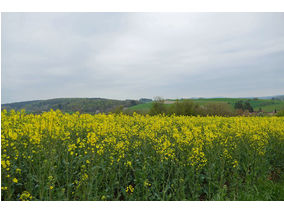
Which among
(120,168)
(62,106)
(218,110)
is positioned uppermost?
(62,106)

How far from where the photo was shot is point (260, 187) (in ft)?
13.7

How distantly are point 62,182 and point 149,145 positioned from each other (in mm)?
2094

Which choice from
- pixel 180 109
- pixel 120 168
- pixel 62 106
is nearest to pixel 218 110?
pixel 180 109

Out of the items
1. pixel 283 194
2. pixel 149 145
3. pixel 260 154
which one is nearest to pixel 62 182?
pixel 149 145

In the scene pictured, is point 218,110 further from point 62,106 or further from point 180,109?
point 62,106

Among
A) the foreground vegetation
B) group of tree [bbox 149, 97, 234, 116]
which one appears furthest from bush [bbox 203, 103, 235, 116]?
the foreground vegetation

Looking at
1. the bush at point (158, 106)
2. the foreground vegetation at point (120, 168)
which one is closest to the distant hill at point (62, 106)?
the foreground vegetation at point (120, 168)

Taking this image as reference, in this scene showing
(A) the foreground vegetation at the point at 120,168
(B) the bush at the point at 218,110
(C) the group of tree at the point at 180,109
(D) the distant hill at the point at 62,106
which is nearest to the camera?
(A) the foreground vegetation at the point at 120,168

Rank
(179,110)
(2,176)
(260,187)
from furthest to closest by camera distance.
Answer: (179,110), (260,187), (2,176)

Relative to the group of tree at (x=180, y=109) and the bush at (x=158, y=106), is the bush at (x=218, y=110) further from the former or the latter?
the bush at (x=158, y=106)

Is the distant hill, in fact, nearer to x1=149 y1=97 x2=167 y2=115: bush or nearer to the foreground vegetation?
the foreground vegetation

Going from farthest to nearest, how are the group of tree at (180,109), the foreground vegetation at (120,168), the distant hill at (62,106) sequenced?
the group of tree at (180,109) < the distant hill at (62,106) < the foreground vegetation at (120,168)

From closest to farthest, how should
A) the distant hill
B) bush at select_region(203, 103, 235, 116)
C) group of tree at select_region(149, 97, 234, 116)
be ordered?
1. the distant hill
2. group of tree at select_region(149, 97, 234, 116)
3. bush at select_region(203, 103, 235, 116)
